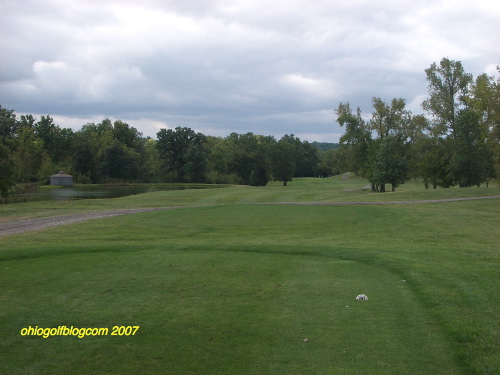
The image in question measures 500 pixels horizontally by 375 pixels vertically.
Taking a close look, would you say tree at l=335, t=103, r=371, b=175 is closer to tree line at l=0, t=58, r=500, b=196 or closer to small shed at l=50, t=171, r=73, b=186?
tree line at l=0, t=58, r=500, b=196

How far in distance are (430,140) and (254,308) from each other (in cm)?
5736

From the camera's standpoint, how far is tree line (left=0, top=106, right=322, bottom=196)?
4053 inches

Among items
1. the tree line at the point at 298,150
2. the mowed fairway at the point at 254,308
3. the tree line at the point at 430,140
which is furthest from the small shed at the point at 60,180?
the mowed fairway at the point at 254,308

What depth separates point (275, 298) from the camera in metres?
7.97

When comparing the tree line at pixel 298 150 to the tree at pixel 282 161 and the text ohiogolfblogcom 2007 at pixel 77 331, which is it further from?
the text ohiogolfblogcom 2007 at pixel 77 331

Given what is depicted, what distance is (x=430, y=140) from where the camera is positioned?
5888cm

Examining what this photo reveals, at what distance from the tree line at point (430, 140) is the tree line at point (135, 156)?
3847cm

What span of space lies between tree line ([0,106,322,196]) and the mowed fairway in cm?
9035

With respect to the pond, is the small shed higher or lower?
higher

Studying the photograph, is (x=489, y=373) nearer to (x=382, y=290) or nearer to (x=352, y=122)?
(x=382, y=290)

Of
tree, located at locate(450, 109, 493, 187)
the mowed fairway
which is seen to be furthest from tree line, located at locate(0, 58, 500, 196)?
the mowed fairway

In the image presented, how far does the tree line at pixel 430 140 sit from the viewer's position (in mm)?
48406

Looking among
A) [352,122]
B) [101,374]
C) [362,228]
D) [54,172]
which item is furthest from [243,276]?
[54,172]

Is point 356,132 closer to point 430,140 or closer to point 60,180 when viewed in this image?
point 430,140
